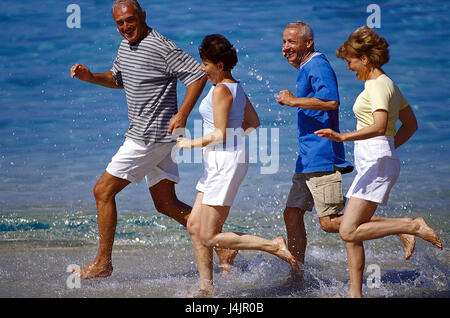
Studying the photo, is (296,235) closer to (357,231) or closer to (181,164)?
(357,231)

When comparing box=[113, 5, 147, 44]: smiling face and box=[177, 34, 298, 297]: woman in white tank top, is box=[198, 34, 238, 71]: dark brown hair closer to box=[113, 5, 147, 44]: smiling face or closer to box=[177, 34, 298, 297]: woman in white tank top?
box=[177, 34, 298, 297]: woman in white tank top

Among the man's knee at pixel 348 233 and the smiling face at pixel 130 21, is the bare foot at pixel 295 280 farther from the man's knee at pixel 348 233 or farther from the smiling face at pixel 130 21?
the smiling face at pixel 130 21

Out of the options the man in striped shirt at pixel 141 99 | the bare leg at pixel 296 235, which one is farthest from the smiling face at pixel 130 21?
the bare leg at pixel 296 235

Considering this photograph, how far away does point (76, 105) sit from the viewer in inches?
573

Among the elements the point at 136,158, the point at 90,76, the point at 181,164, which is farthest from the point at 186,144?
the point at 181,164

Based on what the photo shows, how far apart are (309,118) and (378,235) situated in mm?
917

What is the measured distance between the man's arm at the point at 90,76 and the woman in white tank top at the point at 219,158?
1.13m

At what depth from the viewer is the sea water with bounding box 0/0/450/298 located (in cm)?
510

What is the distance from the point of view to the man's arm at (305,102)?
4.27 metres

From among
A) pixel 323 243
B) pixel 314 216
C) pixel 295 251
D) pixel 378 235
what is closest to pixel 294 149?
pixel 314 216

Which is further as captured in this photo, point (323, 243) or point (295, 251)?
point (323, 243)

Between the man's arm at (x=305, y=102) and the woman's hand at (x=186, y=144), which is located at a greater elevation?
the man's arm at (x=305, y=102)

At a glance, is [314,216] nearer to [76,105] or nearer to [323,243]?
[323,243]
